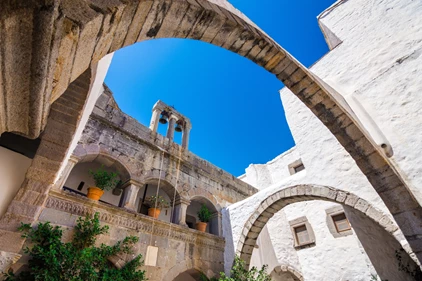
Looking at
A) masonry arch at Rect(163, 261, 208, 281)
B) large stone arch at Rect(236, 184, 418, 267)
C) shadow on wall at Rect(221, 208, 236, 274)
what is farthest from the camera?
shadow on wall at Rect(221, 208, 236, 274)

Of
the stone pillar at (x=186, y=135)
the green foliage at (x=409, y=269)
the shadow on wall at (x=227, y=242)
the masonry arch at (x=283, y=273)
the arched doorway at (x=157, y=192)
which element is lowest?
the green foliage at (x=409, y=269)

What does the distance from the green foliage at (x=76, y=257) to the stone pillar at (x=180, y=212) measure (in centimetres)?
150

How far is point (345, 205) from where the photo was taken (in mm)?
5371

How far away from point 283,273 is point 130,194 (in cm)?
616

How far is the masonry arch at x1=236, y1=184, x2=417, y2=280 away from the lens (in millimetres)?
4047

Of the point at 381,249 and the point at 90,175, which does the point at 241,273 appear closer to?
the point at 381,249

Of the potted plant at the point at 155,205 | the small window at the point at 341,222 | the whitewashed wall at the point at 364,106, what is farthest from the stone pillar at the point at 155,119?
the small window at the point at 341,222

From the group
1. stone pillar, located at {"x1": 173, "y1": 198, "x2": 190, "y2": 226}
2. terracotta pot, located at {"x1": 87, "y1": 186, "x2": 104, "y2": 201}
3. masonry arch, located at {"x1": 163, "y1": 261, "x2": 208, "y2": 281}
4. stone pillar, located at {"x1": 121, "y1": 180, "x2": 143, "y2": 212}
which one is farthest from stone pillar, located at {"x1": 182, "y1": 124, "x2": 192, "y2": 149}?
masonry arch, located at {"x1": 163, "y1": 261, "x2": 208, "y2": 281}

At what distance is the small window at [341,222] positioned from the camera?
7043 millimetres

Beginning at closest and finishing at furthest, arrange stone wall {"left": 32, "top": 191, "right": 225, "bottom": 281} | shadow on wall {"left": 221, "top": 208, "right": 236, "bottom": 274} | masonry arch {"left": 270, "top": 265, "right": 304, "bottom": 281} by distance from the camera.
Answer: stone wall {"left": 32, "top": 191, "right": 225, "bottom": 281}
shadow on wall {"left": 221, "top": 208, "right": 236, "bottom": 274}
masonry arch {"left": 270, "top": 265, "right": 304, "bottom": 281}

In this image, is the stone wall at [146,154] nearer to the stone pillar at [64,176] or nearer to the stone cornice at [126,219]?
the stone pillar at [64,176]

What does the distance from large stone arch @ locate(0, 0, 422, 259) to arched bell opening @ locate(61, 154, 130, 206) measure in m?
3.54

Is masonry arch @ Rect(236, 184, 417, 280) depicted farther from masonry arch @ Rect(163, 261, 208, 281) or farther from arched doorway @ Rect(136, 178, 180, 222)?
arched doorway @ Rect(136, 178, 180, 222)

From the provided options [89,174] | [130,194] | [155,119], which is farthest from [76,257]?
[155,119]
